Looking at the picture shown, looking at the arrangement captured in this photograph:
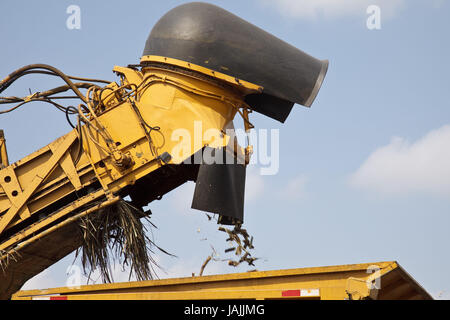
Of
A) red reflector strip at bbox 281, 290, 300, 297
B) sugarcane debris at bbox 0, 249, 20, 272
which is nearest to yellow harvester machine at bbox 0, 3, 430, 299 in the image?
sugarcane debris at bbox 0, 249, 20, 272

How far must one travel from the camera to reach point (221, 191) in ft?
26.2

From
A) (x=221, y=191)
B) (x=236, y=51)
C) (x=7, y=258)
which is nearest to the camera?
(x=7, y=258)

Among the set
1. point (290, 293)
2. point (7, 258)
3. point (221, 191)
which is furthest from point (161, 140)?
point (290, 293)

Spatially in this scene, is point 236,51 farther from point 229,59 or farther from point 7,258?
point 7,258

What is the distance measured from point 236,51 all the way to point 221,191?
5.75 ft

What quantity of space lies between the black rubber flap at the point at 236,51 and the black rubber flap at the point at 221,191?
43.7 inches

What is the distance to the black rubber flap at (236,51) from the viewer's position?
8086mm

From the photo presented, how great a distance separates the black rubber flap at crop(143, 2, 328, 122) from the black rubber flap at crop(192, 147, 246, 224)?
3.64 feet

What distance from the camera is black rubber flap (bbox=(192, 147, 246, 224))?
7.81m

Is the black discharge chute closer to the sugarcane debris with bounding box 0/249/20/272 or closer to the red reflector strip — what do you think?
the sugarcane debris with bounding box 0/249/20/272

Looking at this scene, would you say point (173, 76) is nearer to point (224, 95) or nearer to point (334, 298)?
point (224, 95)

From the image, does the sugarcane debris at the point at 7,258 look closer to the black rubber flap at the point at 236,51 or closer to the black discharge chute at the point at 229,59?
the black discharge chute at the point at 229,59
